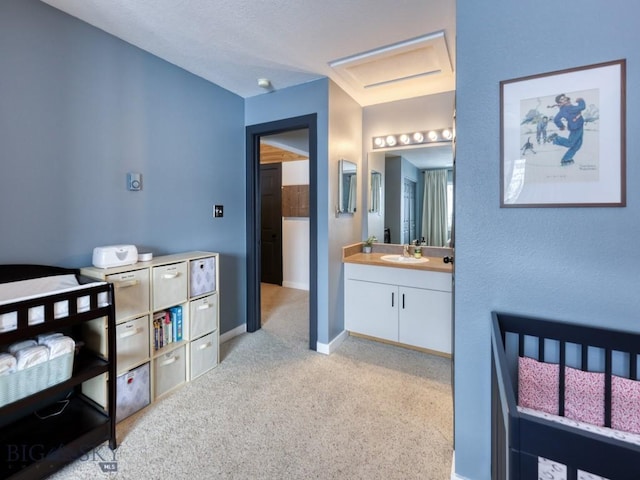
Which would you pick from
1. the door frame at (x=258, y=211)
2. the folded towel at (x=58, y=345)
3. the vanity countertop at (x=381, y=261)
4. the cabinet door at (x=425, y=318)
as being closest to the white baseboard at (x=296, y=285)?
the door frame at (x=258, y=211)

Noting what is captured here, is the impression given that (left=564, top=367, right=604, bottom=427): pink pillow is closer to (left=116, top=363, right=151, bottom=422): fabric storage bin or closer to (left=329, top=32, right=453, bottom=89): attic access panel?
(left=329, top=32, right=453, bottom=89): attic access panel

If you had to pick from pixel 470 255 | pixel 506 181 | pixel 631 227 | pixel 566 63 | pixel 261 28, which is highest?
pixel 261 28

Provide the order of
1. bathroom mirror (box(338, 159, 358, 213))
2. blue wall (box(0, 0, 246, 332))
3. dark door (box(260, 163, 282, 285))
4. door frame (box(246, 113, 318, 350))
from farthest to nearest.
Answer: dark door (box(260, 163, 282, 285)) < bathroom mirror (box(338, 159, 358, 213)) < door frame (box(246, 113, 318, 350)) < blue wall (box(0, 0, 246, 332))

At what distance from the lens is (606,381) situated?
1097mm

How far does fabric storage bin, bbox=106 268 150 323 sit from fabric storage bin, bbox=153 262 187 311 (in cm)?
6

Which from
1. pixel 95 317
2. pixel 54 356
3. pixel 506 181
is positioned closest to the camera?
pixel 506 181

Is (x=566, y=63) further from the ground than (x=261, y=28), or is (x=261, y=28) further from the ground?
(x=261, y=28)

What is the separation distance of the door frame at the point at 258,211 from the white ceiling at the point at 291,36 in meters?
0.38

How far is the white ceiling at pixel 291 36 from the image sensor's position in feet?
A: 5.58

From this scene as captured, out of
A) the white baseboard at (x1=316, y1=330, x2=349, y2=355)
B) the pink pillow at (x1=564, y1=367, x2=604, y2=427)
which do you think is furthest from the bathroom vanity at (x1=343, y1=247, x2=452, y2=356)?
the pink pillow at (x1=564, y1=367, x2=604, y2=427)

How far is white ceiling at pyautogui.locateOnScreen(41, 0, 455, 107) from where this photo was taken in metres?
1.70

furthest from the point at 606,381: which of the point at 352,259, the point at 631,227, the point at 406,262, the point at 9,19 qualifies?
the point at 9,19

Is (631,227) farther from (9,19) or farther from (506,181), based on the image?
(9,19)

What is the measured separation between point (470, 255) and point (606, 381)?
2.12ft
